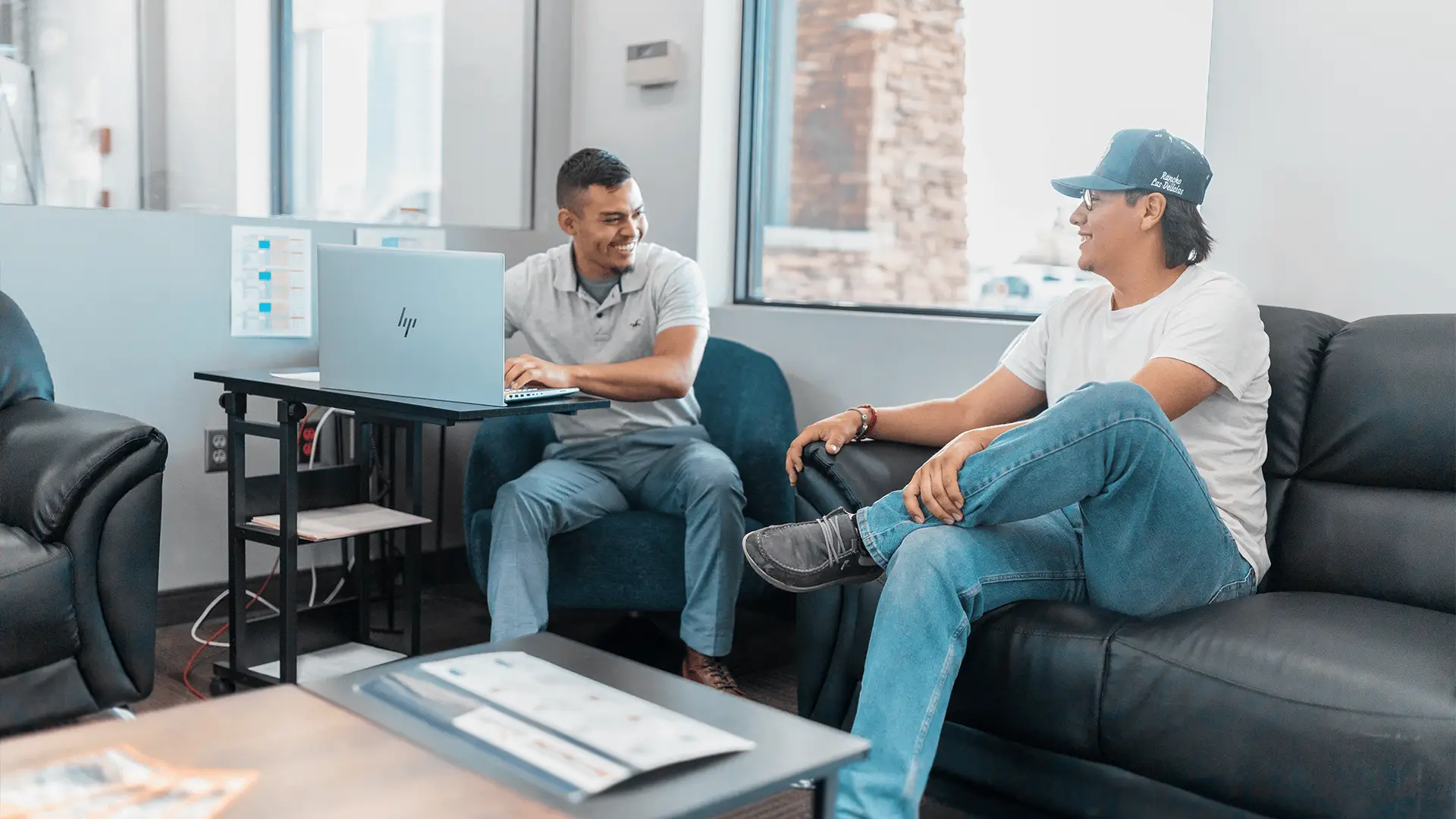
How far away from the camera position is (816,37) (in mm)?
3205

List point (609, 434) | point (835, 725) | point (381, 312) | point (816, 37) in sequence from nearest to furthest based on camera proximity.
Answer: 1. point (835, 725)
2. point (381, 312)
3. point (609, 434)
4. point (816, 37)

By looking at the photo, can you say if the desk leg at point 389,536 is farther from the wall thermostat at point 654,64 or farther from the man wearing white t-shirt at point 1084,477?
the man wearing white t-shirt at point 1084,477

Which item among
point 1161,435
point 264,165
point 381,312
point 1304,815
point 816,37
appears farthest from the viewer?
point 264,165

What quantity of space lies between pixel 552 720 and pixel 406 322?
122cm

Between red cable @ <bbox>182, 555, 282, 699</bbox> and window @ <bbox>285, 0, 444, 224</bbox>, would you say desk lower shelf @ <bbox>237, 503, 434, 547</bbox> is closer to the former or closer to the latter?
red cable @ <bbox>182, 555, 282, 699</bbox>

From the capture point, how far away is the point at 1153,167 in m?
2.05

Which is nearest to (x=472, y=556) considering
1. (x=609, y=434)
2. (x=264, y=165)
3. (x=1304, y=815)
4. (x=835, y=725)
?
(x=609, y=434)

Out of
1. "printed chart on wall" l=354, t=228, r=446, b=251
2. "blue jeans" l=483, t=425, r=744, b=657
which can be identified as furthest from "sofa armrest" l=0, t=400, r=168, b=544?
"printed chart on wall" l=354, t=228, r=446, b=251

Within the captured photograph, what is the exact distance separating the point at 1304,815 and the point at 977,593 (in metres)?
0.50

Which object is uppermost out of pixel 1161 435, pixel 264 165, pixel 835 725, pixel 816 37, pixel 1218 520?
pixel 816 37

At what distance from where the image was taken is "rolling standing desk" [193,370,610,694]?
2174 millimetres

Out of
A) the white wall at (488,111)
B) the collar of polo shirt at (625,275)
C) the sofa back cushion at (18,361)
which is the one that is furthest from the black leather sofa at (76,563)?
the white wall at (488,111)

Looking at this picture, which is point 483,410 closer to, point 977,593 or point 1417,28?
point 977,593

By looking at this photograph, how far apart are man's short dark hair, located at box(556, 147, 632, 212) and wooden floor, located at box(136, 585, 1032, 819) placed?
1.06m
